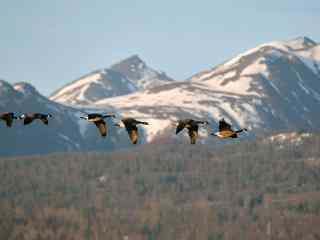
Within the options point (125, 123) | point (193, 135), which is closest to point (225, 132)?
point (193, 135)

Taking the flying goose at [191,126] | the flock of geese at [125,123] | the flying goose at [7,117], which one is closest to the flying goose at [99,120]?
the flock of geese at [125,123]

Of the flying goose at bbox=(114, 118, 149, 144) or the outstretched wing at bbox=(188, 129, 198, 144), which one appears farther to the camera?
the outstretched wing at bbox=(188, 129, 198, 144)

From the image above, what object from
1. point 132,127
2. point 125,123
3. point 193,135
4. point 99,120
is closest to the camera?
point 125,123

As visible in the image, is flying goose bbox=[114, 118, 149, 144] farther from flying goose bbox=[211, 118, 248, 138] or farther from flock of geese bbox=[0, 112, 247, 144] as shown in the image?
flying goose bbox=[211, 118, 248, 138]

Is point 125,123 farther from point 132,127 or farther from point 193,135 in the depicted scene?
point 193,135

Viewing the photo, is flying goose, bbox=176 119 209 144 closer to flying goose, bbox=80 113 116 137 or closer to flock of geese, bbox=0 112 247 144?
flock of geese, bbox=0 112 247 144

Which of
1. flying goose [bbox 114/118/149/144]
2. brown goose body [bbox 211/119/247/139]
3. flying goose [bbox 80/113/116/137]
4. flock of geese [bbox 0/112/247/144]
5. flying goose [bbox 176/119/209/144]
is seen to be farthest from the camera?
brown goose body [bbox 211/119/247/139]

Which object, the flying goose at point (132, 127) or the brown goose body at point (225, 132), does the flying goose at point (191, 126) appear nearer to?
the brown goose body at point (225, 132)

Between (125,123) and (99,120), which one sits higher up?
(99,120)

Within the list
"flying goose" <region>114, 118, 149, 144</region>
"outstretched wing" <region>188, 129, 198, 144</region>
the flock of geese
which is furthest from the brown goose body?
"flying goose" <region>114, 118, 149, 144</region>

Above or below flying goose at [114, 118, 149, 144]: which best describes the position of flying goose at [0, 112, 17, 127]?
above

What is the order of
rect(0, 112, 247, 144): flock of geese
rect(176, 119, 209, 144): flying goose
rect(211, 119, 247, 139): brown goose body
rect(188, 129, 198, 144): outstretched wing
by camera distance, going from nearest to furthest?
rect(0, 112, 247, 144): flock of geese < rect(176, 119, 209, 144): flying goose < rect(211, 119, 247, 139): brown goose body < rect(188, 129, 198, 144): outstretched wing

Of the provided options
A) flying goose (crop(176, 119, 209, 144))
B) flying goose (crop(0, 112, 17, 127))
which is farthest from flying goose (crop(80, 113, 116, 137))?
flying goose (crop(0, 112, 17, 127))

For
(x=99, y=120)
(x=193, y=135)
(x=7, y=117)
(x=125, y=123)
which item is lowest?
(x=193, y=135)
